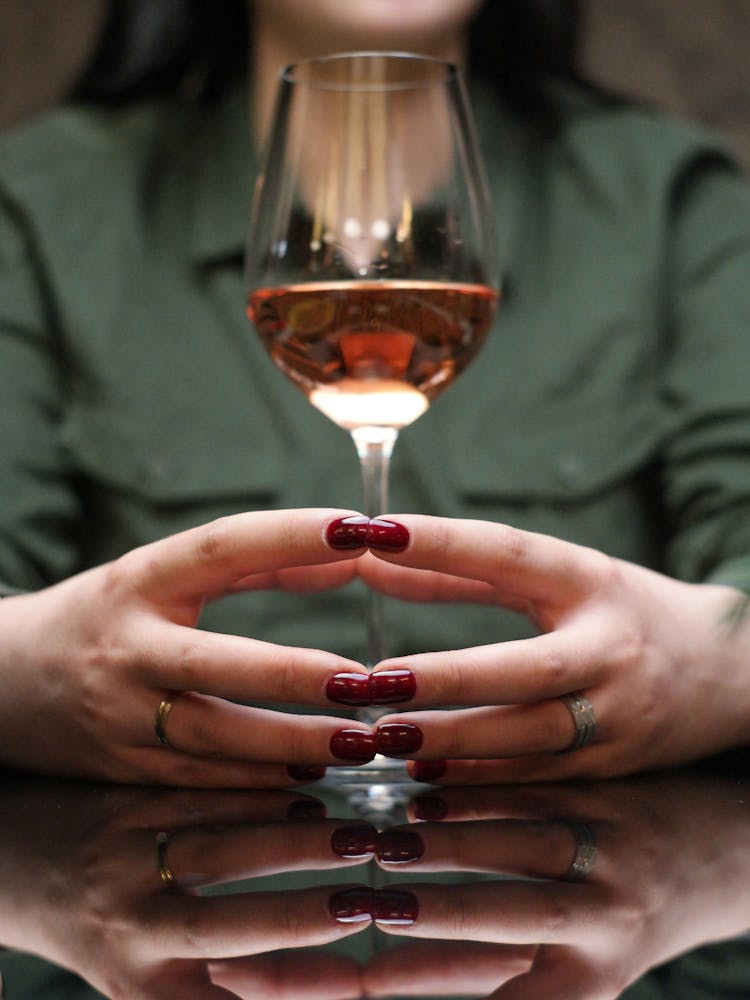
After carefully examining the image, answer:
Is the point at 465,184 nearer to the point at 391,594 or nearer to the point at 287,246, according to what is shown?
the point at 287,246

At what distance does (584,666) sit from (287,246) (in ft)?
0.78

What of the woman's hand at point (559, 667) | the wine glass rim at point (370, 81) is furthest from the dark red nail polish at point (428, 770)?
the wine glass rim at point (370, 81)

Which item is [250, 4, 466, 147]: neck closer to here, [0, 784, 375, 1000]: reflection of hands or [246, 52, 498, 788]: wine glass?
[246, 52, 498, 788]: wine glass

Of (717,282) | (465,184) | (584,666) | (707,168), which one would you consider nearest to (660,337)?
(717,282)

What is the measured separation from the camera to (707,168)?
119cm

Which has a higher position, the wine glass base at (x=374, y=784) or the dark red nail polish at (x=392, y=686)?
the dark red nail polish at (x=392, y=686)

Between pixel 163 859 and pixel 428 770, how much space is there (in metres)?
0.14

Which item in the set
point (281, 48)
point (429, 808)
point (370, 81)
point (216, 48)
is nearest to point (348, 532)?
point (429, 808)

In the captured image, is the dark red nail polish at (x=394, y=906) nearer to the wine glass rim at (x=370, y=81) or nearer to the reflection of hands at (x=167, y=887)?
the reflection of hands at (x=167, y=887)

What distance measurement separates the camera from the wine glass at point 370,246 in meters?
0.58

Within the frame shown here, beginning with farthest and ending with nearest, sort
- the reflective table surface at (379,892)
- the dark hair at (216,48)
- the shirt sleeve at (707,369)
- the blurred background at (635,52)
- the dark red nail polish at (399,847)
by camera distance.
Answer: the blurred background at (635,52) < the dark hair at (216,48) < the shirt sleeve at (707,369) < the dark red nail polish at (399,847) < the reflective table surface at (379,892)

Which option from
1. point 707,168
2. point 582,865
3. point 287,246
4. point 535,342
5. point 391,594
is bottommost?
point 582,865

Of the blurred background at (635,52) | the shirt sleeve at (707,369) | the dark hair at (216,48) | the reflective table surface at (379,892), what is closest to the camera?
the reflective table surface at (379,892)

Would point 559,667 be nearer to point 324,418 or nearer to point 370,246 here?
point 370,246
